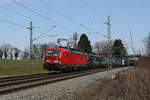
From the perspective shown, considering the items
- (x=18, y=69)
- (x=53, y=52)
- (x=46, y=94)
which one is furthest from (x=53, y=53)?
(x=46, y=94)

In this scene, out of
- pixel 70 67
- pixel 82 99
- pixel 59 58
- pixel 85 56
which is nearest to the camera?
pixel 82 99

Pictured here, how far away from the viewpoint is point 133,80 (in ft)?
20.5

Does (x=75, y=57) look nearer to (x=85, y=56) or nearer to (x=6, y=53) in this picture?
(x=85, y=56)

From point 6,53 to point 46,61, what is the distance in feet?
359

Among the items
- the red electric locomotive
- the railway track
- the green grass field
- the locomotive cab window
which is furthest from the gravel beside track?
the green grass field

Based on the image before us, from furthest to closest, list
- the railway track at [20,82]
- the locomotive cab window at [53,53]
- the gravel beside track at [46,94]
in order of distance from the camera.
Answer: the locomotive cab window at [53,53], the railway track at [20,82], the gravel beside track at [46,94]

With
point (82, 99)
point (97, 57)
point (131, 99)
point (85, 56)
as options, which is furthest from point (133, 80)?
point (97, 57)

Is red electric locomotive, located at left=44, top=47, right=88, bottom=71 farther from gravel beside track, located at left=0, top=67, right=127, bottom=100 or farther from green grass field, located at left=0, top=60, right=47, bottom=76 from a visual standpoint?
gravel beside track, located at left=0, top=67, right=127, bottom=100

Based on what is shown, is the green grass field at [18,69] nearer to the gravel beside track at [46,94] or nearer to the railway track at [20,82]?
the railway track at [20,82]

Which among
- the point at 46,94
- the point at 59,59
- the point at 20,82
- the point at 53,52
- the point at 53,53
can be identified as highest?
the point at 53,52

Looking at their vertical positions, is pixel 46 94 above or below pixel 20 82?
below

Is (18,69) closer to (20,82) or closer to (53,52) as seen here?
(53,52)

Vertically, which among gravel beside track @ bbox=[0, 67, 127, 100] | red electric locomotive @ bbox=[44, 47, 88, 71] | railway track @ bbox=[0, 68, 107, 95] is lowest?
gravel beside track @ bbox=[0, 67, 127, 100]

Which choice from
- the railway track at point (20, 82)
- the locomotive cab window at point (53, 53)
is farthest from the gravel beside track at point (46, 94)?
the locomotive cab window at point (53, 53)
